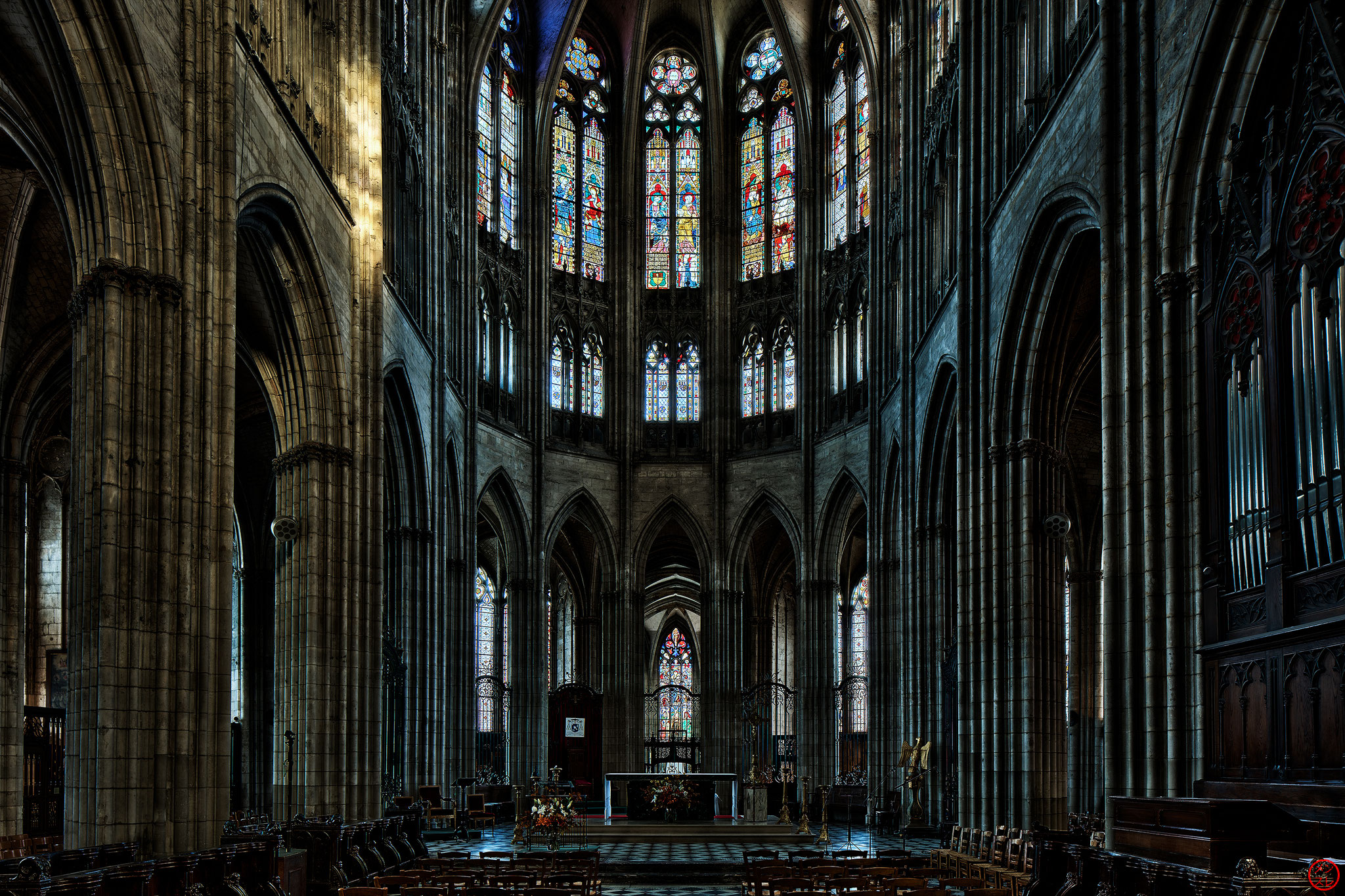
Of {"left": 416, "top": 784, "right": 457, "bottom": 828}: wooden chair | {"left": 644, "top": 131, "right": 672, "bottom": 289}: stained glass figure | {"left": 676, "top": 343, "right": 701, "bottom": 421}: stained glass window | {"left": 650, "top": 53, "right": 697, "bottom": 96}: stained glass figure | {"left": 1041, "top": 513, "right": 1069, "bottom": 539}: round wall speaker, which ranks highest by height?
{"left": 650, "top": 53, "right": 697, "bottom": 96}: stained glass figure

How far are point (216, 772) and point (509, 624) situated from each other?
965 inches

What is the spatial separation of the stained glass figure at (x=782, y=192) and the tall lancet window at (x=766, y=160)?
0.02 metres

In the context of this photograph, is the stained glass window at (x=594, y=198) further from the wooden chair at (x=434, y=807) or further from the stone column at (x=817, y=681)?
the wooden chair at (x=434, y=807)

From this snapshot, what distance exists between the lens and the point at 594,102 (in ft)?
150

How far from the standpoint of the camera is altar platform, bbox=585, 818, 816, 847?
29109 millimetres

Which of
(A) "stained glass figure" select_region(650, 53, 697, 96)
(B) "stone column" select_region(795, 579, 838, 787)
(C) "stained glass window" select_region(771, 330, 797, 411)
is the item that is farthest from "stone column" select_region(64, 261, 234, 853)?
(A) "stained glass figure" select_region(650, 53, 697, 96)

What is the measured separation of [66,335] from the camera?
83.9ft

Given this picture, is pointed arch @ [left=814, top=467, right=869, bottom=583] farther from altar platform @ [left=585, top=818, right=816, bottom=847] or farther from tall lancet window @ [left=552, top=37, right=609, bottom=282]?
altar platform @ [left=585, top=818, right=816, bottom=847]

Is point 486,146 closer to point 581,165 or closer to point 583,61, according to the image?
point 581,165

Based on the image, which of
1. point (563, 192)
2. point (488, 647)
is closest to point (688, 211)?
point (563, 192)

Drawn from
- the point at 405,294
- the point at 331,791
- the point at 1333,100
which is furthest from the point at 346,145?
the point at 1333,100

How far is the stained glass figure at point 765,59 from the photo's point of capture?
45531 mm

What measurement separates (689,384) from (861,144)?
9.74m

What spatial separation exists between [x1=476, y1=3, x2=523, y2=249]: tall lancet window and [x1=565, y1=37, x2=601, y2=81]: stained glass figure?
2.42 meters
